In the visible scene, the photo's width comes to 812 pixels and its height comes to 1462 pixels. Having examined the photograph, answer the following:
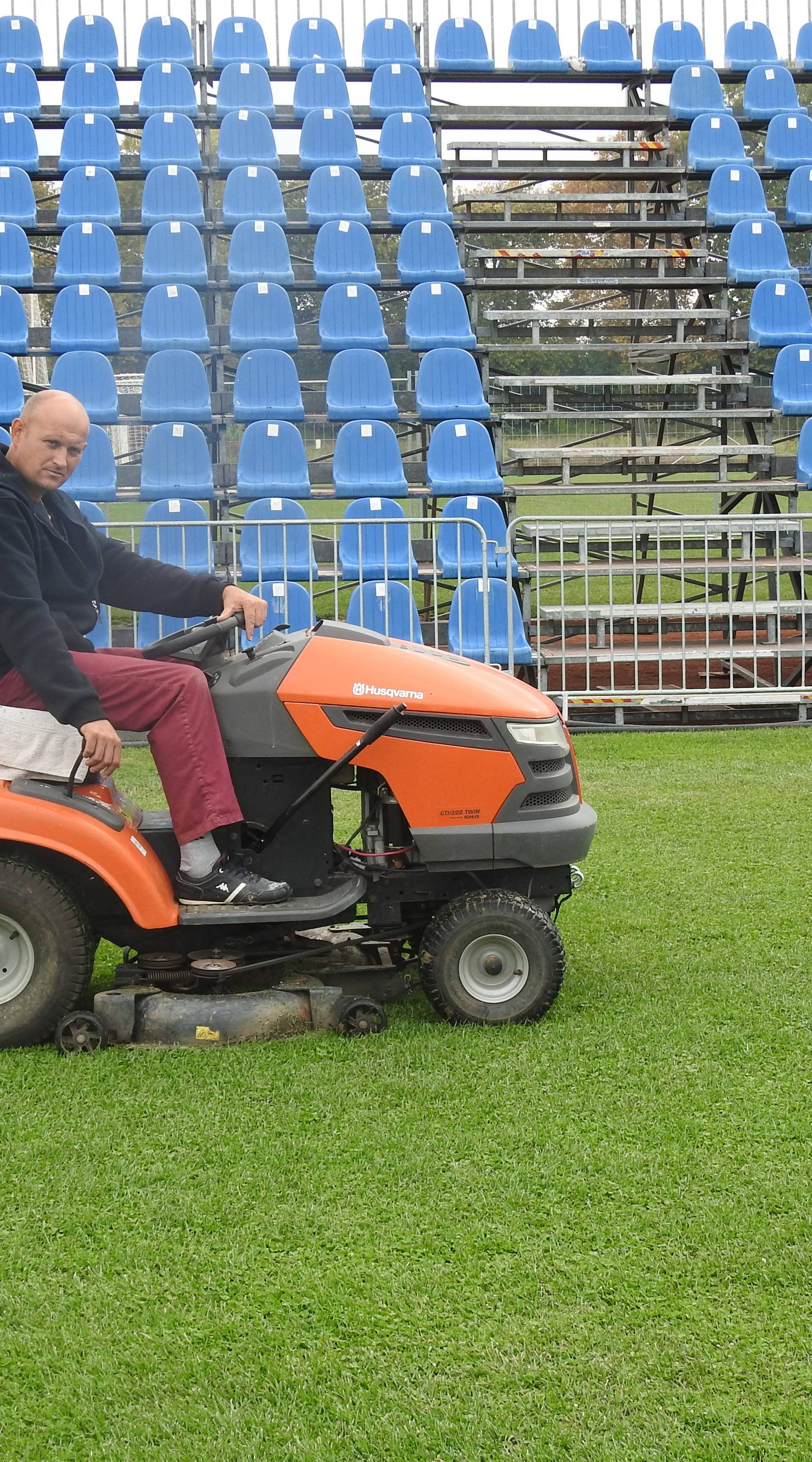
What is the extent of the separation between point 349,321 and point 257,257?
3.13 feet

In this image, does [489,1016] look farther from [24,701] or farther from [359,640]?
[24,701]

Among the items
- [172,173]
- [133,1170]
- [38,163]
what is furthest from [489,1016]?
[38,163]

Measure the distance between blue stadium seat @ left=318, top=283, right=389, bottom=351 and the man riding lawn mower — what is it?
6606 mm

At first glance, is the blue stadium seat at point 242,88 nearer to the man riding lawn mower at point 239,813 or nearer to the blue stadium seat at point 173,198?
the blue stadium seat at point 173,198

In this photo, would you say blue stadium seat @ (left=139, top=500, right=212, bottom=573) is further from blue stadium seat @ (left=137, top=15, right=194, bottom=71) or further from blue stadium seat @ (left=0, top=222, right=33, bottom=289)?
blue stadium seat @ (left=137, top=15, right=194, bottom=71)

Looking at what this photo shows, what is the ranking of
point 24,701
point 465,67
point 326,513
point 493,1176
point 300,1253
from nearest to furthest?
point 300,1253 < point 493,1176 < point 24,701 < point 465,67 < point 326,513

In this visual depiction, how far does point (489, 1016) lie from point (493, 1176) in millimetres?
825

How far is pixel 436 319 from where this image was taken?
9.90 metres

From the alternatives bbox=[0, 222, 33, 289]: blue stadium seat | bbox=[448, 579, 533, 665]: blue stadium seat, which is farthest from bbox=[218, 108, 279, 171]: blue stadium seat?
bbox=[448, 579, 533, 665]: blue stadium seat

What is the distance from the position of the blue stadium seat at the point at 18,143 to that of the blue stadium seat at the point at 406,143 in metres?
2.71

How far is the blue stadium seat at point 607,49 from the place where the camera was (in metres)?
11.8

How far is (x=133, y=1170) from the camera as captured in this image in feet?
8.49

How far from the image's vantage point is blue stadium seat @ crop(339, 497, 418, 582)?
8.11 metres

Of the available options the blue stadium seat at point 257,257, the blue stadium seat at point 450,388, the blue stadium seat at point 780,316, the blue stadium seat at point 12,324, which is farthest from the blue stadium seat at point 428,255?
the blue stadium seat at point 12,324
